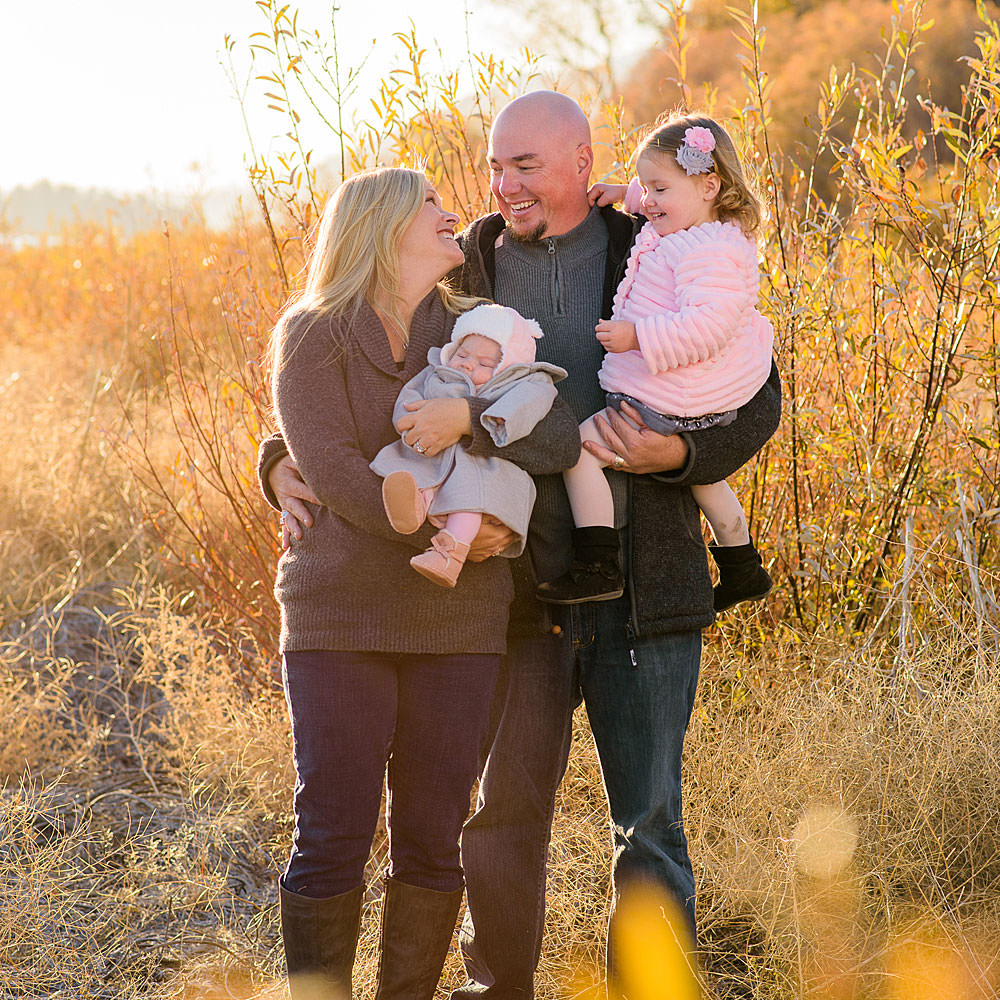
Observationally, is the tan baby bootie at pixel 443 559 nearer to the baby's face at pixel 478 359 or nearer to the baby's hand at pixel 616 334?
the baby's face at pixel 478 359

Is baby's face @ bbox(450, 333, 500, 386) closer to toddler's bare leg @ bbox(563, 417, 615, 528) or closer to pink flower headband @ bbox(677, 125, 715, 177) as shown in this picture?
toddler's bare leg @ bbox(563, 417, 615, 528)

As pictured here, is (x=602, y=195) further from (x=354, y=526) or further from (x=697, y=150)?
(x=354, y=526)

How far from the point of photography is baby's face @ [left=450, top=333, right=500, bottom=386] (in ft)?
7.19

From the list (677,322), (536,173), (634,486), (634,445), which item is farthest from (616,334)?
(536,173)

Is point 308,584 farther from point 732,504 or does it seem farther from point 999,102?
point 999,102

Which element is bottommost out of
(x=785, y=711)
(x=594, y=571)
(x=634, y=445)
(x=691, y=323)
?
(x=785, y=711)

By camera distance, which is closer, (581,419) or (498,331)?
(498,331)

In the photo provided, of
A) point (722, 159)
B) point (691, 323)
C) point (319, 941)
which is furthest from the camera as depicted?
point (722, 159)

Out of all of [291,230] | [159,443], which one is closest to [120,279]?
[159,443]

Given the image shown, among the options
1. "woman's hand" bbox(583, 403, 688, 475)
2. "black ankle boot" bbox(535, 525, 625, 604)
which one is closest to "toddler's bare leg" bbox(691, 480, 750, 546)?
"woman's hand" bbox(583, 403, 688, 475)

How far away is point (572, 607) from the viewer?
7.73 feet

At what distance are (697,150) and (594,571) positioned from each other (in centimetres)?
90

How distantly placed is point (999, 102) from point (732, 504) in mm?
1454

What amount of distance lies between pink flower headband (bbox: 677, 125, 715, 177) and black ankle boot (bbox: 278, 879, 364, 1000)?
5.28ft
